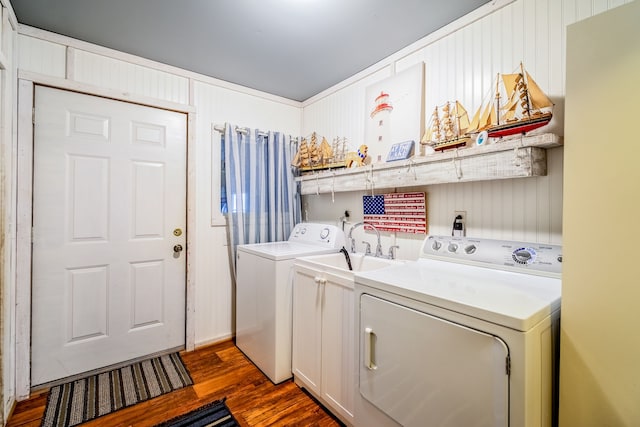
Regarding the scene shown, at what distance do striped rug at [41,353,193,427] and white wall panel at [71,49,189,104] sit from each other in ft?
7.00

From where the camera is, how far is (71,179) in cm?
203

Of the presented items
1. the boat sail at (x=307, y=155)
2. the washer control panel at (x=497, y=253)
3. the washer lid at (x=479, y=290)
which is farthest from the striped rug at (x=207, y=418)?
the boat sail at (x=307, y=155)

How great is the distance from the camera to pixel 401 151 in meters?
1.99

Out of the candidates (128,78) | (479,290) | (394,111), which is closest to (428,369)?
(479,290)

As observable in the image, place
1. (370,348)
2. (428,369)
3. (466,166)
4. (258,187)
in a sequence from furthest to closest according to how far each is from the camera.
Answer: (258,187)
(466,166)
(370,348)
(428,369)

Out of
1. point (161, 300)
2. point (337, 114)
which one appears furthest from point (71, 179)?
point (337, 114)

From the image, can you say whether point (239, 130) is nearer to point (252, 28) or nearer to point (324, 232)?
point (252, 28)

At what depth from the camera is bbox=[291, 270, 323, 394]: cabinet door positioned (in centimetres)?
181

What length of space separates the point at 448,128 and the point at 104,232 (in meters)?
2.51

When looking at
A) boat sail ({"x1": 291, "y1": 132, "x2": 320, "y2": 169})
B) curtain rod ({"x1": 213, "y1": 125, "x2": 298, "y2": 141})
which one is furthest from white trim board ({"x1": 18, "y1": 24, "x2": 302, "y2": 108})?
boat sail ({"x1": 291, "y1": 132, "x2": 320, "y2": 169})

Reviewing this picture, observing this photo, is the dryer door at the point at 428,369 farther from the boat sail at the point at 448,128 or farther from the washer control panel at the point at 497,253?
the boat sail at the point at 448,128

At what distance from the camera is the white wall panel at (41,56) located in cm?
186

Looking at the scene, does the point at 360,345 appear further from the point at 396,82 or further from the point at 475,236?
the point at 396,82

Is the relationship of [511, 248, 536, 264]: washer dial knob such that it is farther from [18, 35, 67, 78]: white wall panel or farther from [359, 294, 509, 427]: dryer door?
[18, 35, 67, 78]: white wall panel
